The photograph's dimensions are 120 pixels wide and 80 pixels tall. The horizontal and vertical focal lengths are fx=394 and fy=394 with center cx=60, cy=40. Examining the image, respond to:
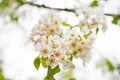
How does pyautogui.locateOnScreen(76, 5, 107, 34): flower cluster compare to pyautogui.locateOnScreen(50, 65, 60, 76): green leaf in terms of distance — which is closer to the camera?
pyautogui.locateOnScreen(50, 65, 60, 76): green leaf

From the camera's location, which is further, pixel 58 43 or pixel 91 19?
pixel 91 19

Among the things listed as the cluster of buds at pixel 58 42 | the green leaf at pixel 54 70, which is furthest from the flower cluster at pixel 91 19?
the green leaf at pixel 54 70

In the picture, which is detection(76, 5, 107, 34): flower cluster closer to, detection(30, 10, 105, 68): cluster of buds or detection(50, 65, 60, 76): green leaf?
detection(30, 10, 105, 68): cluster of buds

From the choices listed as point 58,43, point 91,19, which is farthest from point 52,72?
point 91,19

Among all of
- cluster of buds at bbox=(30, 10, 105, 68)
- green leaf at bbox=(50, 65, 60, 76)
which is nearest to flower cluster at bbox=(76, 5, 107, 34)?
cluster of buds at bbox=(30, 10, 105, 68)

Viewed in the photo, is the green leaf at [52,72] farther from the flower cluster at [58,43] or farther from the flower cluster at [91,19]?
the flower cluster at [91,19]

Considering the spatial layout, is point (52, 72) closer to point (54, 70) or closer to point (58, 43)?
point (54, 70)
